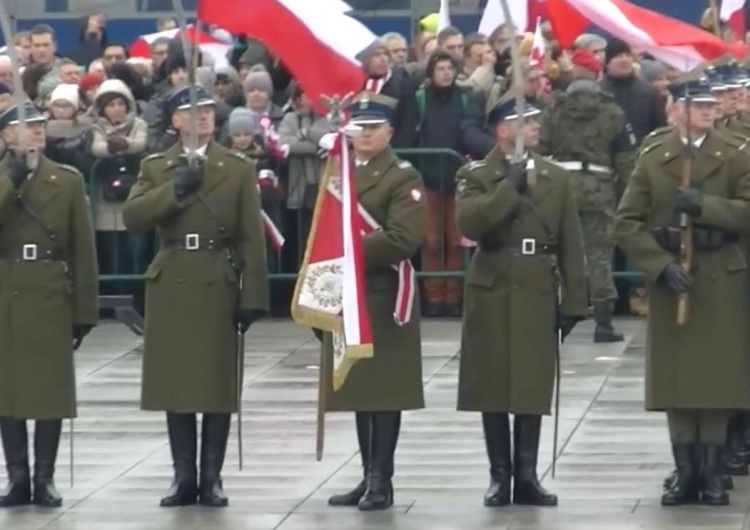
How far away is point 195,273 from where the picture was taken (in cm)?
1166

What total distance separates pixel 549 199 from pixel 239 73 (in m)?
8.61

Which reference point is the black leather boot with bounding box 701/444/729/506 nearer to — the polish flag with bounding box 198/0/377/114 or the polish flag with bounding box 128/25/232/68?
the polish flag with bounding box 198/0/377/114

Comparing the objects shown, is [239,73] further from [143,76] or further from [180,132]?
[180,132]

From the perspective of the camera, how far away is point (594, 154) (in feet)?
56.4

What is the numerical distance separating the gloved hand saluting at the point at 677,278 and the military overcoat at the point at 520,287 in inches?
18.5

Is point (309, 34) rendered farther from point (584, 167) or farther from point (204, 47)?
point (204, 47)

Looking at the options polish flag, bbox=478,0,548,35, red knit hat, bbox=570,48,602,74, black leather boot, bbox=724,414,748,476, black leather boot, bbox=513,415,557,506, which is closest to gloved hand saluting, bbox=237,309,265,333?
black leather boot, bbox=513,415,557,506

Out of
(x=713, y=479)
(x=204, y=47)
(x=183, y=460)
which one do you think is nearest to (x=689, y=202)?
(x=713, y=479)

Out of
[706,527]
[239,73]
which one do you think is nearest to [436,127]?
[239,73]

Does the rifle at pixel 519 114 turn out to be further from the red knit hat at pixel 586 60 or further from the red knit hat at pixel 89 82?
the red knit hat at pixel 89 82

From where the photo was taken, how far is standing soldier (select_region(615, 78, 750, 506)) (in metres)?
11.5

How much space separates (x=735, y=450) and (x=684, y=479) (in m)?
0.95

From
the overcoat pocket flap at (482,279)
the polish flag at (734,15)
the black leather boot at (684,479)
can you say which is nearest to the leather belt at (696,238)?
the overcoat pocket flap at (482,279)

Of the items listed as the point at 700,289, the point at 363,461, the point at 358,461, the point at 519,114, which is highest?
the point at 519,114
